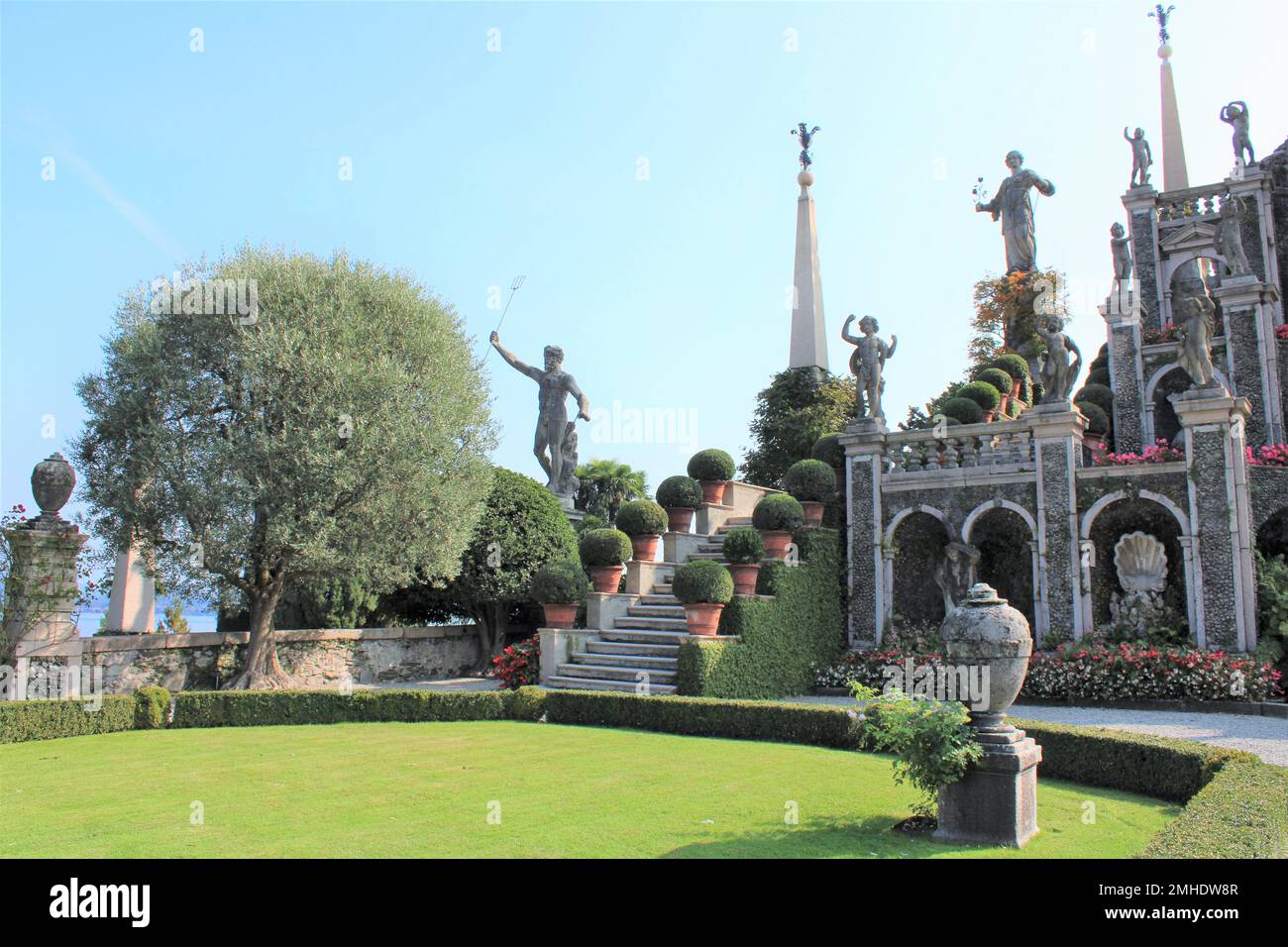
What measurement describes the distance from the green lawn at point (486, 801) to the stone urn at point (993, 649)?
106 centimetres

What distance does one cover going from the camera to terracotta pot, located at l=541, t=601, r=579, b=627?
1678 cm

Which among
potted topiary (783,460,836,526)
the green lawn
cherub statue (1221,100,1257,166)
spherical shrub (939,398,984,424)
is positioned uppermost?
cherub statue (1221,100,1257,166)

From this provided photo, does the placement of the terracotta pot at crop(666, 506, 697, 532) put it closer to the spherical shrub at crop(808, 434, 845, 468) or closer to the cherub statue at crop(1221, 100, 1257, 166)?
the spherical shrub at crop(808, 434, 845, 468)

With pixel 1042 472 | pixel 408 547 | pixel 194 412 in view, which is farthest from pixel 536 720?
pixel 1042 472

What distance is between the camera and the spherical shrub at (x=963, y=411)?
20.9 meters

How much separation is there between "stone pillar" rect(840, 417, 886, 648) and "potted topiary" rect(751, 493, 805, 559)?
1.93 m

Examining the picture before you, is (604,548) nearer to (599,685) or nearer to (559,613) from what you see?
(559,613)

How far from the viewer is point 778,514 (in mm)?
17375

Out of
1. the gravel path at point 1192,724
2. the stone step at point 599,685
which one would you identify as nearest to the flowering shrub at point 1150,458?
the gravel path at point 1192,724

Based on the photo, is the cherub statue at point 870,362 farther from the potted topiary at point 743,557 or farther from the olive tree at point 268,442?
the olive tree at point 268,442

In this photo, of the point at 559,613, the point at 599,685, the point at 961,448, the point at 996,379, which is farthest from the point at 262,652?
the point at 996,379

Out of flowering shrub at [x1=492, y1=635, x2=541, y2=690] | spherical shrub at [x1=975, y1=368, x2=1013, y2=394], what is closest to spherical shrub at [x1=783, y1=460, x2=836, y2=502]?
flowering shrub at [x1=492, y1=635, x2=541, y2=690]

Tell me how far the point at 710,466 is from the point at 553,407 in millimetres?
3969
